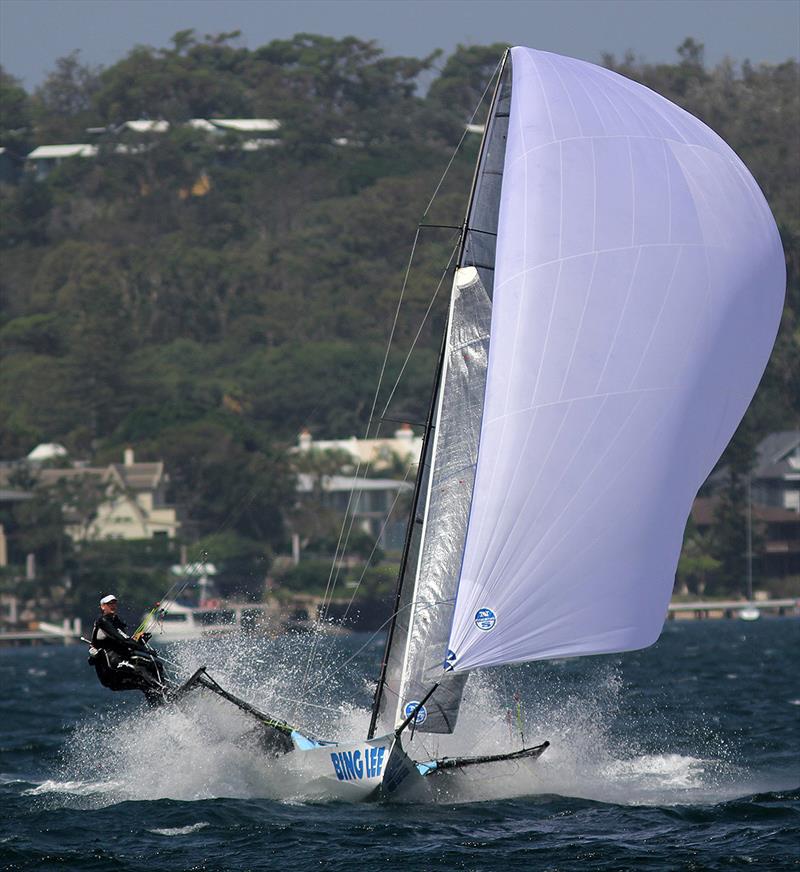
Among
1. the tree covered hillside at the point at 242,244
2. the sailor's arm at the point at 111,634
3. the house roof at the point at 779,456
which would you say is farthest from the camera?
the tree covered hillside at the point at 242,244

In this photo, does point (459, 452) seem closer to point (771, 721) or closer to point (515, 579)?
point (515, 579)

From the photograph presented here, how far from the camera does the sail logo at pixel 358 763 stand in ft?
45.3

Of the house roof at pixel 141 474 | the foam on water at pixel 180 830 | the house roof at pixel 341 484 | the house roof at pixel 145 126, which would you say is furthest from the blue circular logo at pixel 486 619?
the house roof at pixel 145 126

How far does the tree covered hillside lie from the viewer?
8125 cm

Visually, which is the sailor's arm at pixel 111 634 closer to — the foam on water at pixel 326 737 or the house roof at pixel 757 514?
the foam on water at pixel 326 737

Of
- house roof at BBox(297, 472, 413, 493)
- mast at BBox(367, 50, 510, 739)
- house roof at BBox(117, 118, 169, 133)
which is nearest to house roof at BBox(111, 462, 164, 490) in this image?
house roof at BBox(297, 472, 413, 493)

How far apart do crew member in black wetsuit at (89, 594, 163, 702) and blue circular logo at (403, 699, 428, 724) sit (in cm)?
199

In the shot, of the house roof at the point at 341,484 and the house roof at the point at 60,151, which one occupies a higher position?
the house roof at the point at 60,151

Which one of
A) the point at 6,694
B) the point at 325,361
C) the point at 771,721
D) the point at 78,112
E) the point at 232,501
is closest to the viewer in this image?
the point at 771,721

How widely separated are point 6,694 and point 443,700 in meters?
18.6

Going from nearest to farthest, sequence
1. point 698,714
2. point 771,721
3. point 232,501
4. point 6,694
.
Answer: point 771,721, point 698,714, point 6,694, point 232,501

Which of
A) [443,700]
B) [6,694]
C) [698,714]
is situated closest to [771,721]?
[698,714]

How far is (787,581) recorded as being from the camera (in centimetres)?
7231

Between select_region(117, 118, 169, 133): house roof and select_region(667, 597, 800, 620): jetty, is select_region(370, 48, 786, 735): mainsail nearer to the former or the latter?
select_region(667, 597, 800, 620): jetty
